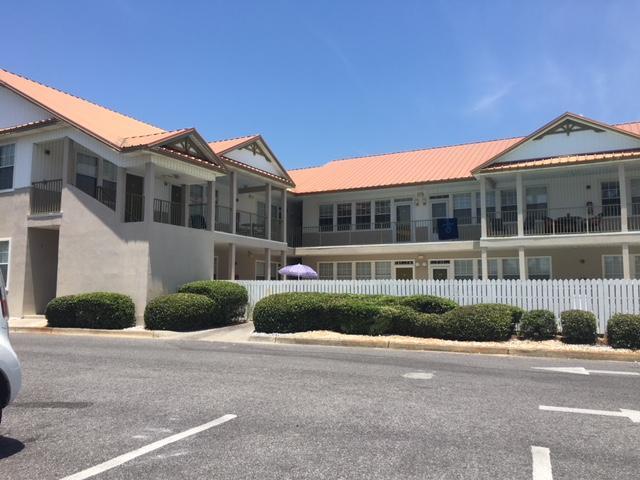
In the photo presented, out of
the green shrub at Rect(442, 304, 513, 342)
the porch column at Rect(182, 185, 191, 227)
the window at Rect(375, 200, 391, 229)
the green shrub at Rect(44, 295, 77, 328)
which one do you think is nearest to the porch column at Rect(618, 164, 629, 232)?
the green shrub at Rect(442, 304, 513, 342)

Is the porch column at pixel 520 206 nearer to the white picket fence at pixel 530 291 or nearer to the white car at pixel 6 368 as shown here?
the white picket fence at pixel 530 291

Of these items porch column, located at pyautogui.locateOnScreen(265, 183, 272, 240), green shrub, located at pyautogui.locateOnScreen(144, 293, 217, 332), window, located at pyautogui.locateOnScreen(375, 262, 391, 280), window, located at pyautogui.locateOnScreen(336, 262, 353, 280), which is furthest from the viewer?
window, located at pyautogui.locateOnScreen(336, 262, 353, 280)

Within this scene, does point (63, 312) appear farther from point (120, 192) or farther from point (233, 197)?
point (233, 197)

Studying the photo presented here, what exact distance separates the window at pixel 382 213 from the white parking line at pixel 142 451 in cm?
2319

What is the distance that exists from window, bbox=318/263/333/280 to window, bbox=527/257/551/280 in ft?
32.8

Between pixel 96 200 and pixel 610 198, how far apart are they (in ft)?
67.8

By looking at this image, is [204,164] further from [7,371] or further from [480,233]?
[7,371]

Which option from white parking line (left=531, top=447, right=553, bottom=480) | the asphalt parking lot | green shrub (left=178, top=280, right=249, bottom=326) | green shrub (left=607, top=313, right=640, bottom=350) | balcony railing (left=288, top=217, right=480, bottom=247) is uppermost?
balcony railing (left=288, top=217, right=480, bottom=247)

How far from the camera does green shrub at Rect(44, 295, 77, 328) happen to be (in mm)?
17438

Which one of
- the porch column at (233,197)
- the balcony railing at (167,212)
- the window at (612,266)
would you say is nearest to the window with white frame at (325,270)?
the porch column at (233,197)

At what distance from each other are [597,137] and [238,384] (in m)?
20.0

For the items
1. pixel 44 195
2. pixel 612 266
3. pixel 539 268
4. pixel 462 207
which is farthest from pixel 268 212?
pixel 612 266

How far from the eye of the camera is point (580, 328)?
13.5 meters

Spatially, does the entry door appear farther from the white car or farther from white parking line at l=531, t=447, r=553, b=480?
the white car
